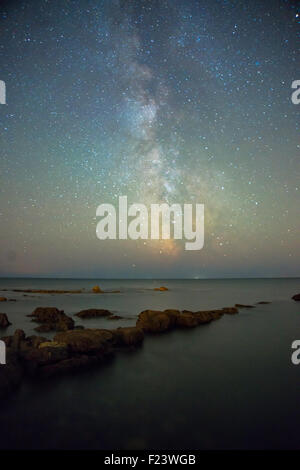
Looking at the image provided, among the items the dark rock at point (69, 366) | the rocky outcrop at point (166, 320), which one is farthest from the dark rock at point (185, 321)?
the dark rock at point (69, 366)

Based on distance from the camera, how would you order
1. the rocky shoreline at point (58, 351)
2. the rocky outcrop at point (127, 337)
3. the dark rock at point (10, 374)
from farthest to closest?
the rocky outcrop at point (127, 337), the rocky shoreline at point (58, 351), the dark rock at point (10, 374)

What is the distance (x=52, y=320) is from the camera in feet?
63.2

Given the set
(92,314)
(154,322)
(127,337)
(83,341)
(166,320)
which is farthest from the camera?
(92,314)

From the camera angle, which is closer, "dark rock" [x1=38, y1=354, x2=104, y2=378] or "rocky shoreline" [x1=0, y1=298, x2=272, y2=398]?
"rocky shoreline" [x1=0, y1=298, x2=272, y2=398]

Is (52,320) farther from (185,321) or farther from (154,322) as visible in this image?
(185,321)

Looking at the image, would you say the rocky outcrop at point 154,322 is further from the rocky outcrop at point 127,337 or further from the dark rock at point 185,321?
the rocky outcrop at point 127,337

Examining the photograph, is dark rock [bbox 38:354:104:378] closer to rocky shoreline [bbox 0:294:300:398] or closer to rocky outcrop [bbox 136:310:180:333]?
rocky shoreline [bbox 0:294:300:398]

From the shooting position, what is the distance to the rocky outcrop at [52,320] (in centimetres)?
1629

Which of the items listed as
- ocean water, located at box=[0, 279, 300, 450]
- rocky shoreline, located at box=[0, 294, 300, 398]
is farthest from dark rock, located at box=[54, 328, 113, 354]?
ocean water, located at box=[0, 279, 300, 450]

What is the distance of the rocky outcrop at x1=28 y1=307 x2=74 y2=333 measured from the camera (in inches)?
641

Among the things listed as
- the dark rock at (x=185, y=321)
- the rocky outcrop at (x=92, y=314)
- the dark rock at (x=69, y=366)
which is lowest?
the rocky outcrop at (x=92, y=314)

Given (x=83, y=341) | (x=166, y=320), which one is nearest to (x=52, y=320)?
(x=166, y=320)

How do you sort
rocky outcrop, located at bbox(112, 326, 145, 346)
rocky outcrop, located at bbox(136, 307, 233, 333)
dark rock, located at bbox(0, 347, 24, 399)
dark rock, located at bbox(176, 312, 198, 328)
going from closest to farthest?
dark rock, located at bbox(0, 347, 24, 399), rocky outcrop, located at bbox(112, 326, 145, 346), rocky outcrop, located at bbox(136, 307, 233, 333), dark rock, located at bbox(176, 312, 198, 328)
